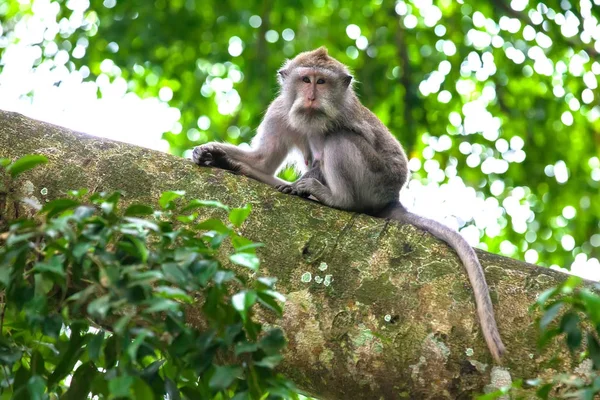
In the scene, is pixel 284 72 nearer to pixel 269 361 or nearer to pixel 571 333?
pixel 571 333

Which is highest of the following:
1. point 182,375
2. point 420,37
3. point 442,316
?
point 420,37

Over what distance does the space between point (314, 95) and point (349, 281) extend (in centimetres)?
258

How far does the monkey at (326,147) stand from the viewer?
568 centimetres

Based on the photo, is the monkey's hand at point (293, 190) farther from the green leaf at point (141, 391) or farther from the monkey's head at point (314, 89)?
the green leaf at point (141, 391)

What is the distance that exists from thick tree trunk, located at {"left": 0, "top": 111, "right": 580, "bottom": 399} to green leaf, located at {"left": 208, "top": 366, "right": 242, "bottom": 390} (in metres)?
0.99

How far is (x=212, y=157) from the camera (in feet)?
17.9

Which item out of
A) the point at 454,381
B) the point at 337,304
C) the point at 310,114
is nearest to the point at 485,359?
the point at 454,381

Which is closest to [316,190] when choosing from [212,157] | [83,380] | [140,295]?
[212,157]

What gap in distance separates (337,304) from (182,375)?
0.98 meters

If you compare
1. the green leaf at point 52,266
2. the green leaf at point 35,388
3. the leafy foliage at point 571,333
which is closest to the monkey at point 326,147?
the leafy foliage at point 571,333

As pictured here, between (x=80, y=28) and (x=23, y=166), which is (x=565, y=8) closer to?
(x=80, y=28)

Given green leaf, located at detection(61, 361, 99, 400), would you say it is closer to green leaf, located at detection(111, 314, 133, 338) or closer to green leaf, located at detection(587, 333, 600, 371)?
green leaf, located at detection(111, 314, 133, 338)

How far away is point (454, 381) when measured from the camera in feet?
11.5

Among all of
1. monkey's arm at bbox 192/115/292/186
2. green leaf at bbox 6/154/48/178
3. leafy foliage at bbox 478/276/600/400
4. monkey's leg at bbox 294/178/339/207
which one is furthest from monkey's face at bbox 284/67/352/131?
green leaf at bbox 6/154/48/178
